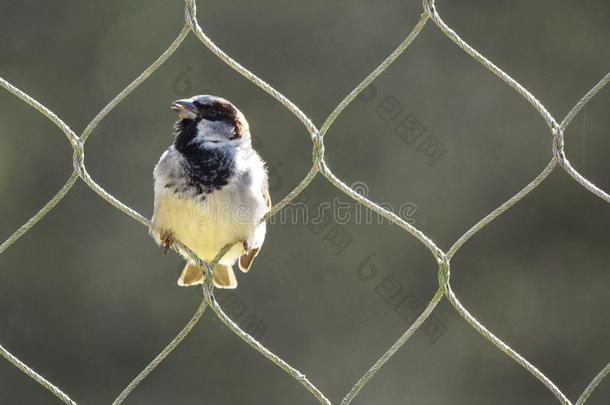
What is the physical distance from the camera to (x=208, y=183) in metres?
1.74

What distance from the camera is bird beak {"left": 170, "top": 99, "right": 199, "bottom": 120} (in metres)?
1.84

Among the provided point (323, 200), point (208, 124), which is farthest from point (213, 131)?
point (323, 200)

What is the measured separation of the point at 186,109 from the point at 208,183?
6.9 inches

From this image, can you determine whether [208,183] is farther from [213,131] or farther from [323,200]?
[323,200]

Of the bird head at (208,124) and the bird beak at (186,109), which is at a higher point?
the bird beak at (186,109)

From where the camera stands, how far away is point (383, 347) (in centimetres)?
386

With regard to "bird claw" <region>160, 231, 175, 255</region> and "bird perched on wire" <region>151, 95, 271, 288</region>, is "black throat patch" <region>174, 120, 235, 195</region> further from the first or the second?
"bird claw" <region>160, 231, 175, 255</region>

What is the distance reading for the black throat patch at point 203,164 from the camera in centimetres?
174

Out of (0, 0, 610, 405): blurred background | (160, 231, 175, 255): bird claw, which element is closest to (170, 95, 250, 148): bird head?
(160, 231, 175, 255): bird claw

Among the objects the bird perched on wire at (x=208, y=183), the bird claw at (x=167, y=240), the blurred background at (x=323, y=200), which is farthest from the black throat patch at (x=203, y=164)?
the blurred background at (x=323, y=200)

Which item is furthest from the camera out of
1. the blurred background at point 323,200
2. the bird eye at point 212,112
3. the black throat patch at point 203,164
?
the blurred background at point 323,200

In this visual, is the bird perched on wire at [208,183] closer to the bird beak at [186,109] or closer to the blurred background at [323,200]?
the bird beak at [186,109]

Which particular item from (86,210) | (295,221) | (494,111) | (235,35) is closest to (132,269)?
(86,210)

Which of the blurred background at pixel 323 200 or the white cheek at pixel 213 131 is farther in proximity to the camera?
the blurred background at pixel 323 200
